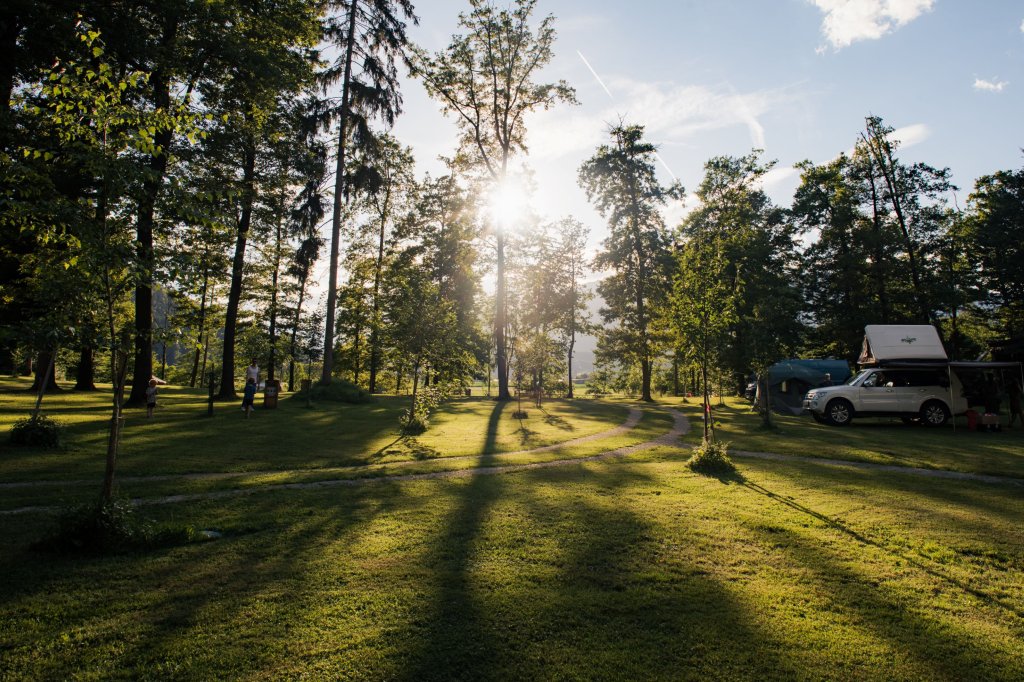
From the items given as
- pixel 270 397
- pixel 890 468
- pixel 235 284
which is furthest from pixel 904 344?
pixel 235 284

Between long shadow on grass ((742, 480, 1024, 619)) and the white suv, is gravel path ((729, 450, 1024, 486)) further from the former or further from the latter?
the white suv

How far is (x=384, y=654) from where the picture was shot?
156 inches

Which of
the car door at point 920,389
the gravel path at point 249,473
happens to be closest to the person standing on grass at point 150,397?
the gravel path at point 249,473

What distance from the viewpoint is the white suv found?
19.4 m

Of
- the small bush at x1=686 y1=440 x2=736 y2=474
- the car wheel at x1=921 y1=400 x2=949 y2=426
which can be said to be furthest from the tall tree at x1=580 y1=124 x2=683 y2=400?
the small bush at x1=686 y1=440 x2=736 y2=474

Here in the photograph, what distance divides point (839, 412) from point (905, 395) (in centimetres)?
255

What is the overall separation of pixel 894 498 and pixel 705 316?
18.9ft

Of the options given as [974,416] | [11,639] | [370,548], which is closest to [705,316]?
[370,548]

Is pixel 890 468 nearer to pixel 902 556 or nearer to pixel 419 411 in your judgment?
pixel 902 556

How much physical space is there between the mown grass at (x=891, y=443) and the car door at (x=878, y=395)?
85cm

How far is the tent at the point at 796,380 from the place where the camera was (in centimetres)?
2677

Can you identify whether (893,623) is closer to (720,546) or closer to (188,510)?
(720,546)

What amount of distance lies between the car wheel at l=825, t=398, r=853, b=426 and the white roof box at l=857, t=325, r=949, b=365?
2.18m

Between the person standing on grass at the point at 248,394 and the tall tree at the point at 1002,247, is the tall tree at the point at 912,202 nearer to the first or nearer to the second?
the tall tree at the point at 1002,247
